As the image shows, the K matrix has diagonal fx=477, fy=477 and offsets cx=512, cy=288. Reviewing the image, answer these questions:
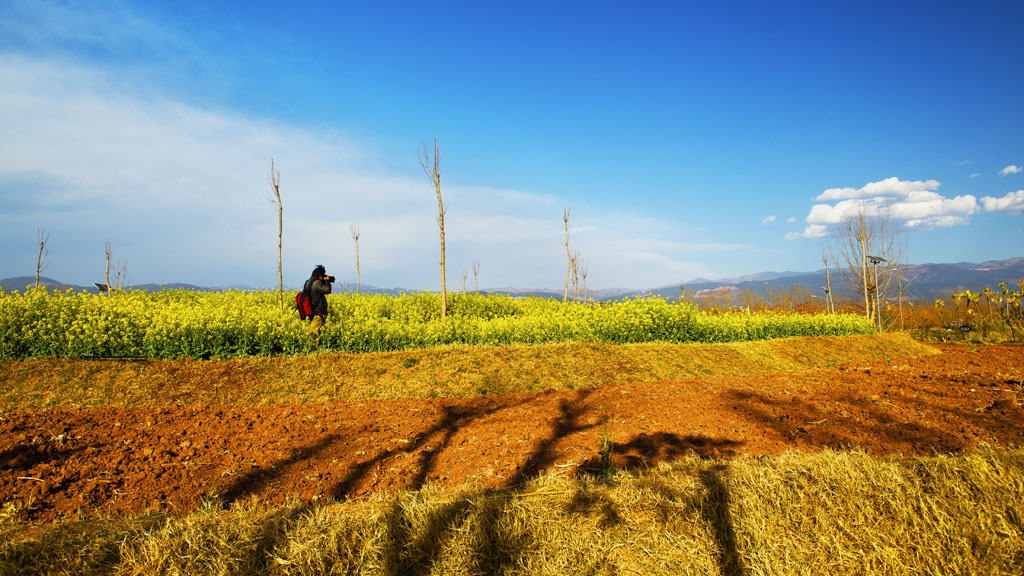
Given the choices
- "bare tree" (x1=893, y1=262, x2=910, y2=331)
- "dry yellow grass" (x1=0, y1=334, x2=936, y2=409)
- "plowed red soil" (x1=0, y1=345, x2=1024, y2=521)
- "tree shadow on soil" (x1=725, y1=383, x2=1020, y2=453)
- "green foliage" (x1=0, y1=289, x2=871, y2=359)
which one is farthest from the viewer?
"bare tree" (x1=893, y1=262, x2=910, y2=331)

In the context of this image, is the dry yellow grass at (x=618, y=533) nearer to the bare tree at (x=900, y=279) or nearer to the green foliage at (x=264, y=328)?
the green foliage at (x=264, y=328)

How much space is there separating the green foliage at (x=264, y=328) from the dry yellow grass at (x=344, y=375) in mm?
440

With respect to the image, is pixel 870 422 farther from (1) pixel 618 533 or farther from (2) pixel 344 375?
(2) pixel 344 375

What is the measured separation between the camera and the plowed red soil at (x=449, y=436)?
3480 millimetres

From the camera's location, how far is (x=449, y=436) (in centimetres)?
441

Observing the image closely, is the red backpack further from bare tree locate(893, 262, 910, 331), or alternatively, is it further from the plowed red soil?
bare tree locate(893, 262, 910, 331)

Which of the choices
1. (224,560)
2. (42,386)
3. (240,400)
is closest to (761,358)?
(240,400)

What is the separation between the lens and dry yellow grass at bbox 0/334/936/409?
681 centimetres

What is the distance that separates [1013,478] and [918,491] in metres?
0.52

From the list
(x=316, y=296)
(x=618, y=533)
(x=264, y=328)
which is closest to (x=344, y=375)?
(x=264, y=328)

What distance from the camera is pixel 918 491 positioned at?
2.28 metres

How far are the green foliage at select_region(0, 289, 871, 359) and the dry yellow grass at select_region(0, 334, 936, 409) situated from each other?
440 millimetres

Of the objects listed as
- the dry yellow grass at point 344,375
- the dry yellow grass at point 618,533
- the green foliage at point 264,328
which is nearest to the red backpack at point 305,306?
the green foliage at point 264,328

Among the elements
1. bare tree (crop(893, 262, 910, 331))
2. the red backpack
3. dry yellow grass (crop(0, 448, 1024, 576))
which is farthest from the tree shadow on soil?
bare tree (crop(893, 262, 910, 331))
